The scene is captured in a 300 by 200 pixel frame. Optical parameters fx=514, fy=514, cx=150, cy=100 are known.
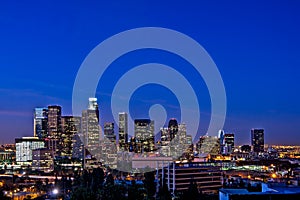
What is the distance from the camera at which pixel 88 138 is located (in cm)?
3859

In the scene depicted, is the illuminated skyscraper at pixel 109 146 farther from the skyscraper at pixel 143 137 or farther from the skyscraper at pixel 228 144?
the skyscraper at pixel 228 144

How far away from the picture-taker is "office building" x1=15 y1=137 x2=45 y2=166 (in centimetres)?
4204

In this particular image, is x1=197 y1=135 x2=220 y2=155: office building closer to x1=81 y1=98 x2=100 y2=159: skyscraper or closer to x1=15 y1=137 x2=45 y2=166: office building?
x1=81 y1=98 x2=100 y2=159: skyscraper

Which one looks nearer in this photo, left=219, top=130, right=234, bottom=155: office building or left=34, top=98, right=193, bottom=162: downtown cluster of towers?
left=34, top=98, right=193, bottom=162: downtown cluster of towers

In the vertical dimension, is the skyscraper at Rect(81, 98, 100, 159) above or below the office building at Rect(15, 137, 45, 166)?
above

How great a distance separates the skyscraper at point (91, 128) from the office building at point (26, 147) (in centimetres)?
Result: 524

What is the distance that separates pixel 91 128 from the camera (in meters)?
39.2

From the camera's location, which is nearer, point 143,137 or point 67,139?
point 143,137

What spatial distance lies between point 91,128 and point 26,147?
7.28m

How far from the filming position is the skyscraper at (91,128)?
3784cm

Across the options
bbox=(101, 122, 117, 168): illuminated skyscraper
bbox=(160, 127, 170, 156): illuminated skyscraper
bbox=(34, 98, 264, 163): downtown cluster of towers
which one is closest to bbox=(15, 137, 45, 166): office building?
bbox=(34, 98, 264, 163): downtown cluster of towers

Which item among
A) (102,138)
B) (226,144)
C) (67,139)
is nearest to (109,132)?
(102,138)

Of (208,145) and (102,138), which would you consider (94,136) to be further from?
(208,145)

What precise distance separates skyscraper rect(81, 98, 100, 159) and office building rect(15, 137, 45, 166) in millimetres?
5242
